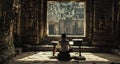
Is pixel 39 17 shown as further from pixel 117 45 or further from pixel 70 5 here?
pixel 70 5

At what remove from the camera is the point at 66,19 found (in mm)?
37344

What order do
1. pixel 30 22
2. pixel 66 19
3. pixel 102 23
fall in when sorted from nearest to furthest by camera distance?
pixel 102 23 < pixel 30 22 < pixel 66 19

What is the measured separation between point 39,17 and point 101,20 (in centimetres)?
378

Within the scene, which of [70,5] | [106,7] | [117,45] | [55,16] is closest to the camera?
[117,45]

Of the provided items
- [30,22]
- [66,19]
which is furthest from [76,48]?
[66,19]

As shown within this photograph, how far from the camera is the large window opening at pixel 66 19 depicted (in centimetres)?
3581

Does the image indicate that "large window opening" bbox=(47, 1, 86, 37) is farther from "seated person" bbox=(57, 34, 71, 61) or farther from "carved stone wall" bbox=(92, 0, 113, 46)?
"seated person" bbox=(57, 34, 71, 61)

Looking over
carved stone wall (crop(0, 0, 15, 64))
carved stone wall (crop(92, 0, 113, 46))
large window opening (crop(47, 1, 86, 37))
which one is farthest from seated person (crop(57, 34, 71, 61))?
large window opening (crop(47, 1, 86, 37))

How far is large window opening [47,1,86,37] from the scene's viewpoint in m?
35.8

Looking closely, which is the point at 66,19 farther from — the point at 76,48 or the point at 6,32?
the point at 6,32

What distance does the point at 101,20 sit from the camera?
15336mm

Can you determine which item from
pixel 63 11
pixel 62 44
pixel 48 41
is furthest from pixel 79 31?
pixel 62 44

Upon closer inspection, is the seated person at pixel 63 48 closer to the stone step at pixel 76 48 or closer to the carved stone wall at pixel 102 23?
the stone step at pixel 76 48

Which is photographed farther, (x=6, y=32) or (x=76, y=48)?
(x=76, y=48)
